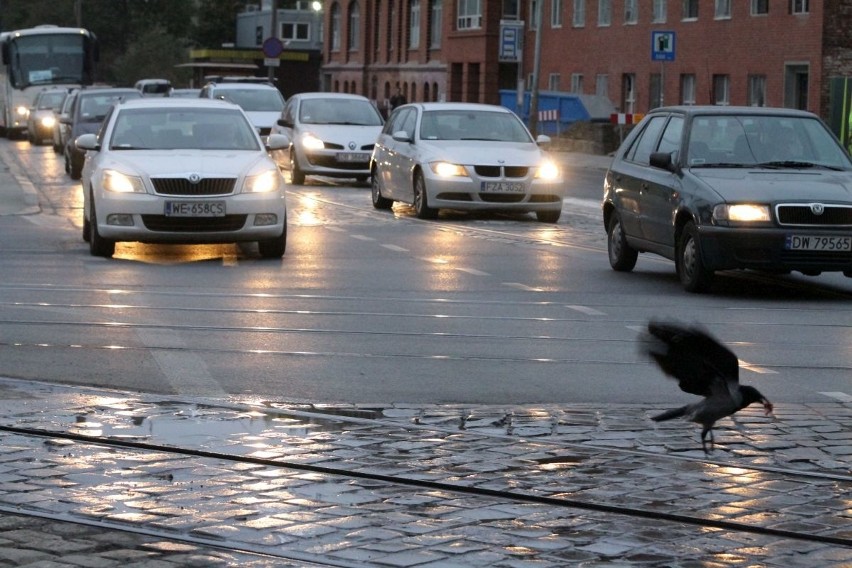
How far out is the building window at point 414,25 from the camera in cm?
8312

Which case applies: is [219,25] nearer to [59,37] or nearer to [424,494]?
[59,37]

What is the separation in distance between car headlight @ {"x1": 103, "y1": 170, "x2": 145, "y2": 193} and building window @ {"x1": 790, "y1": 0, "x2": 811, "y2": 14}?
3516 cm

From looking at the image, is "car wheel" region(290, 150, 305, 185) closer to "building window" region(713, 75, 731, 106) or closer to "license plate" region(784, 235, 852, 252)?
"license plate" region(784, 235, 852, 252)

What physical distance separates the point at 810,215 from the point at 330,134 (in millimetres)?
17728

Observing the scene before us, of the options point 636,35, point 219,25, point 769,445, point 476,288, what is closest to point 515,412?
point 769,445

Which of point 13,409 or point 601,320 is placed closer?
point 13,409

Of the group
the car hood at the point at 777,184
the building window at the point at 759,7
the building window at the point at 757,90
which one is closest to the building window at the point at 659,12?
the building window at the point at 759,7

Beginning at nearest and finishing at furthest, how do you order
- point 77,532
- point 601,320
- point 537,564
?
point 537,564, point 77,532, point 601,320

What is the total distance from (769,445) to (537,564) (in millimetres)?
2496

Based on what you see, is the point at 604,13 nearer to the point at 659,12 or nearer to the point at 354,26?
the point at 659,12

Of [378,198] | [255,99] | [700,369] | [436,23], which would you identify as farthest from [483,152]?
[436,23]

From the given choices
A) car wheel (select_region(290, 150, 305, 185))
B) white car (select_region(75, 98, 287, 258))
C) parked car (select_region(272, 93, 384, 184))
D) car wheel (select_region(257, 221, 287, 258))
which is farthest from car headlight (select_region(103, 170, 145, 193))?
car wheel (select_region(290, 150, 305, 185))

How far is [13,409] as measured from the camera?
8320mm

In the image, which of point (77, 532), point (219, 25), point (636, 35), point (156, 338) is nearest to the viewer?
point (77, 532)
